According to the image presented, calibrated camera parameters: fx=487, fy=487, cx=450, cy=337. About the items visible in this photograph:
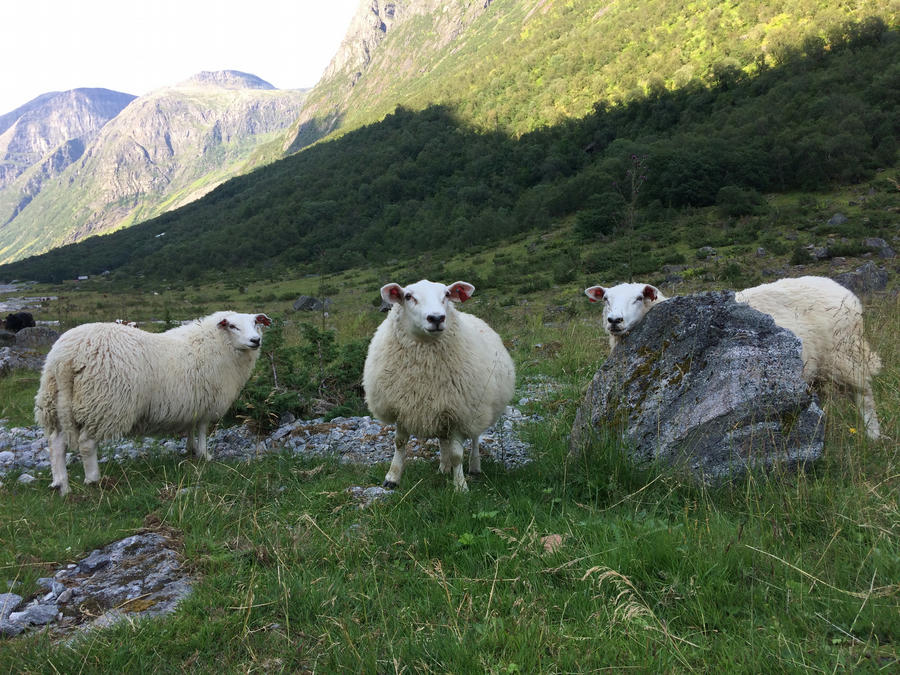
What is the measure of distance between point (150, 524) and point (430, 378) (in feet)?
8.38

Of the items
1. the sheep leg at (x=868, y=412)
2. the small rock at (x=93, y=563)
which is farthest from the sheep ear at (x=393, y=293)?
the sheep leg at (x=868, y=412)

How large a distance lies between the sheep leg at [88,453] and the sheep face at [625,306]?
5.57m

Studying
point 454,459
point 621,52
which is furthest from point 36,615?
point 621,52

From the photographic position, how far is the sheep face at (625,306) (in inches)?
190

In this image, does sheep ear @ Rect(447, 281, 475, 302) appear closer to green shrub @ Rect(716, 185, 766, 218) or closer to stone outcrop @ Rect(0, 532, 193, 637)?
stone outcrop @ Rect(0, 532, 193, 637)

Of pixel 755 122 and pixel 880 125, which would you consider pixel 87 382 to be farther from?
pixel 755 122

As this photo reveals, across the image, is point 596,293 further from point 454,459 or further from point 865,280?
point 865,280

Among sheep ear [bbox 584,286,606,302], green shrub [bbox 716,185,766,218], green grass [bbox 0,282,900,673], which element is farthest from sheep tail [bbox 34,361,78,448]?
green shrub [bbox 716,185,766,218]

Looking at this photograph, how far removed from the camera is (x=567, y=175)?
57562mm

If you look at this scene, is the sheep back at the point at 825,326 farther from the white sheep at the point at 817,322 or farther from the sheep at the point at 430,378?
the sheep at the point at 430,378

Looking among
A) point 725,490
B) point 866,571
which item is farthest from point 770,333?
point 866,571

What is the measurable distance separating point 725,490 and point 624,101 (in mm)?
67820

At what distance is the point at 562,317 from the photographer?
54.3ft

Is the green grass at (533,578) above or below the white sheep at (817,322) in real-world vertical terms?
below
